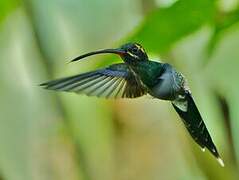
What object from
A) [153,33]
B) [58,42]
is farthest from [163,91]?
[58,42]

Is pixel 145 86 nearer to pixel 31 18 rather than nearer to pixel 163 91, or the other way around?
pixel 163 91

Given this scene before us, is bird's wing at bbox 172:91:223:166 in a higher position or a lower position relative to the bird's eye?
lower

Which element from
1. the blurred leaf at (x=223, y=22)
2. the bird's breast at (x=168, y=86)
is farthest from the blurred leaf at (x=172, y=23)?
the bird's breast at (x=168, y=86)

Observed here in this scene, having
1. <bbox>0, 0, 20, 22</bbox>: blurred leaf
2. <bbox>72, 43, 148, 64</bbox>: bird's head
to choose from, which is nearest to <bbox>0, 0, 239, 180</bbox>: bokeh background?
<bbox>0, 0, 20, 22</bbox>: blurred leaf

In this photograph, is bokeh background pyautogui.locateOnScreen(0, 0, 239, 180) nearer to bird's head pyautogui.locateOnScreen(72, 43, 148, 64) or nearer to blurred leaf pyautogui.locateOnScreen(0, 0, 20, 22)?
blurred leaf pyautogui.locateOnScreen(0, 0, 20, 22)

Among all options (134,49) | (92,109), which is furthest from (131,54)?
(92,109)

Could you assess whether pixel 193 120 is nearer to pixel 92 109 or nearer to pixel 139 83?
pixel 139 83

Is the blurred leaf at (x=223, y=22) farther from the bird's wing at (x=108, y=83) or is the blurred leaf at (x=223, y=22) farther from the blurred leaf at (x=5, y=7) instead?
the blurred leaf at (x=5, y=7)
